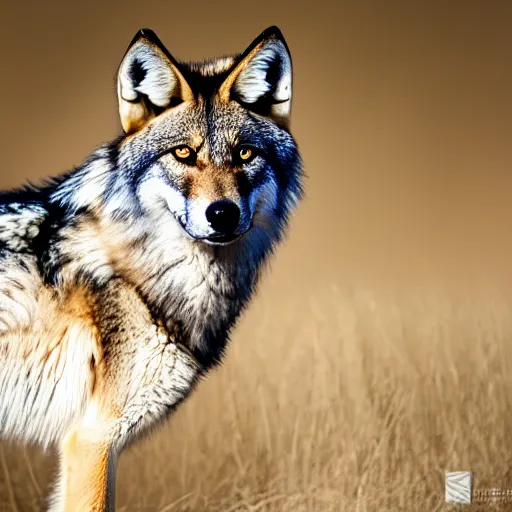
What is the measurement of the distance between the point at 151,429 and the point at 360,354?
30.7 inches

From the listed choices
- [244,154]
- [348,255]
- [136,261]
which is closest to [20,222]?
[136,261]

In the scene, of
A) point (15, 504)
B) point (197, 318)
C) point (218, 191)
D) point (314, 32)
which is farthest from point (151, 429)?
point (314, 32)

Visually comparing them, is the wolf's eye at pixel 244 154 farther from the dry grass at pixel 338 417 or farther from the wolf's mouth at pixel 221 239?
the dry grass at pixel 338 417

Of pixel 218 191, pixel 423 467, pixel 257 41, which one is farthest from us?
pixel 423 467

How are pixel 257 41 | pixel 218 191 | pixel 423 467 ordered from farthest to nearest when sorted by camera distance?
pixel 423 467, pixel 257 41, pixel 218 191

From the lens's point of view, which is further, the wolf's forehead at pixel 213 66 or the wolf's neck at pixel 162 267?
the wolf's forehead at pixel 213 66

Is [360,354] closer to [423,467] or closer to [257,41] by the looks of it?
[423,467]

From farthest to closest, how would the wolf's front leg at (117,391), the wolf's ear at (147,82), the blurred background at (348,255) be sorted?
the blurred background at (348,255), the wolf's ear at (147,82), the wolf's front leg at (117,391)

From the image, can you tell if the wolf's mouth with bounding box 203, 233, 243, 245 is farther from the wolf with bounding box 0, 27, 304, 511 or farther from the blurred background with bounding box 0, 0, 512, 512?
the blurred background with bounding box 0, 0, 512, 512

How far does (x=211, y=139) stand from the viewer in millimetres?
2471

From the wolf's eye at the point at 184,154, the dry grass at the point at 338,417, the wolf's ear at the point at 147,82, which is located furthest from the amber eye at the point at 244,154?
the dry grass at the point at 338,417

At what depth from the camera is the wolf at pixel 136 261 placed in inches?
93.2

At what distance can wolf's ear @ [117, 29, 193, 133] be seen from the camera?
2.50 m

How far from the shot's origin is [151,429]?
248 centimetres
